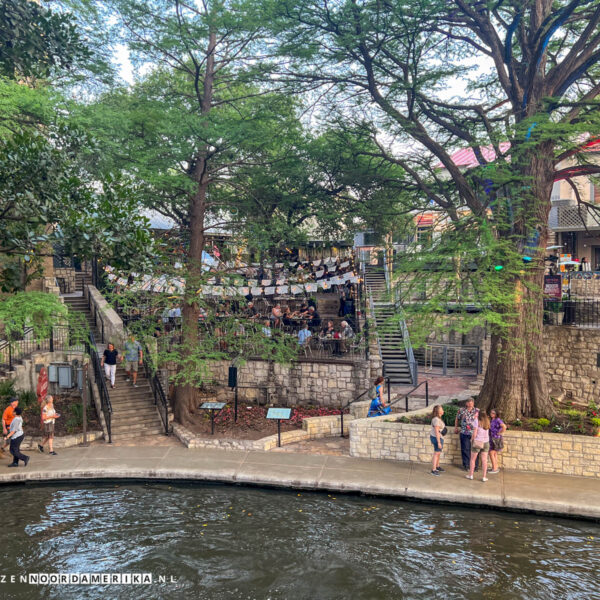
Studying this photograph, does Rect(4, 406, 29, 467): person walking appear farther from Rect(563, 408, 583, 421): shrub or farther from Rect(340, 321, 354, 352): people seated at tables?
Rect(563, 408, 583, 421): shrub

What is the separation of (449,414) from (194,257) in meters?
8.73

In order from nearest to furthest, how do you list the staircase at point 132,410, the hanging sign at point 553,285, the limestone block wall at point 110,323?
1. the staircase at point 132,410
2. the hanging sign at point 553,285
3. the limestone block wall at point 110,323

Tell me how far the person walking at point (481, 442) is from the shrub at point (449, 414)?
1.64 m

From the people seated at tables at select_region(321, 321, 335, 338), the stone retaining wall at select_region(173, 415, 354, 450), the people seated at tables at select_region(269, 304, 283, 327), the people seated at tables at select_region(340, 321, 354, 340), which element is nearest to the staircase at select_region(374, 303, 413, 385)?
A: the people seated at tables at select_region(340, 321, 354, 340)

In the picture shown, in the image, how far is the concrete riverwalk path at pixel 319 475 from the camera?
10.3 meters

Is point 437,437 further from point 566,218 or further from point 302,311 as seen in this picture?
point 566,218

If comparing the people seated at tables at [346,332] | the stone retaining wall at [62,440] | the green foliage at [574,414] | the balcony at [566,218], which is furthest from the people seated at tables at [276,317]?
the balcony at [566,218]

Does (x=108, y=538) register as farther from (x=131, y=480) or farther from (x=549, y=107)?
(x=549, y=107)

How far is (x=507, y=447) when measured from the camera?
1191cm

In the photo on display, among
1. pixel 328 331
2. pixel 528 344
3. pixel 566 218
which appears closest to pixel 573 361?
pixel 528 344

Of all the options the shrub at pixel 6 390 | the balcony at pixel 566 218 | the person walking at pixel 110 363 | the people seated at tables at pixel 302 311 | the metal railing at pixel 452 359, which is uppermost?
the balcony at pixel 566 218

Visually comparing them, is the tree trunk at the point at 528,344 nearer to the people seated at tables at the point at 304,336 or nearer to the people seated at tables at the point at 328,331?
the people seated at tables at the point at 328,331

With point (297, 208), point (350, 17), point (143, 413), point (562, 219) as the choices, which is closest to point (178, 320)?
point (143, 413)

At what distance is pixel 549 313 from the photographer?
17391 millimetres
